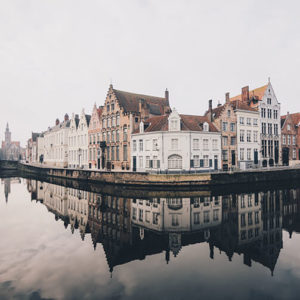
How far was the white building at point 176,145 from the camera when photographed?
34344 millimetres

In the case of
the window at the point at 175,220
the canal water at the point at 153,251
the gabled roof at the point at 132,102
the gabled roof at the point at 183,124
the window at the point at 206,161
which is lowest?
the canal water at the point at 153,251

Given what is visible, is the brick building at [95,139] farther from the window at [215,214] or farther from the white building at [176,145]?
the window at [215,214]

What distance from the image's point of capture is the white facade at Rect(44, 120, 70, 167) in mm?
61531

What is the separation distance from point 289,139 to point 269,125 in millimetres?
7319

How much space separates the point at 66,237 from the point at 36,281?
551 cm

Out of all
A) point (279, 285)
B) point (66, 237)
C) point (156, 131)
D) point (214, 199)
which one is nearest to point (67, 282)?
point (66, 237)

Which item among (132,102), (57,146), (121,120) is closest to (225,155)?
(121,120)

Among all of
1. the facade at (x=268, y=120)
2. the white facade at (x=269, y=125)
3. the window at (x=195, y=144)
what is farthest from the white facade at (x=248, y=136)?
the window at (x=195, y=144)

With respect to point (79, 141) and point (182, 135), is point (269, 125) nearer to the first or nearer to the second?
point (182, 135)

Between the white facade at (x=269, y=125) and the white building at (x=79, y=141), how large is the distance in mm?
37855

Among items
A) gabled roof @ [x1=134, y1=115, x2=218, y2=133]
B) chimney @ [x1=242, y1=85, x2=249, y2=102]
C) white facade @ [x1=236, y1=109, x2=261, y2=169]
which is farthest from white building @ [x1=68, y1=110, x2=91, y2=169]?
chimney @ [x1=242, y1=85, x2=249, y2=102]

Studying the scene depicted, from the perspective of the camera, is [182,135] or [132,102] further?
[132,102]

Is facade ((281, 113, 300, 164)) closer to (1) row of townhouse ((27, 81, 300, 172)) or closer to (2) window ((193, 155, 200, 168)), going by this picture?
(1) row of townhouse ((27, 81, 300, 172))

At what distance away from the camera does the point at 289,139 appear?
4988 centimetres
